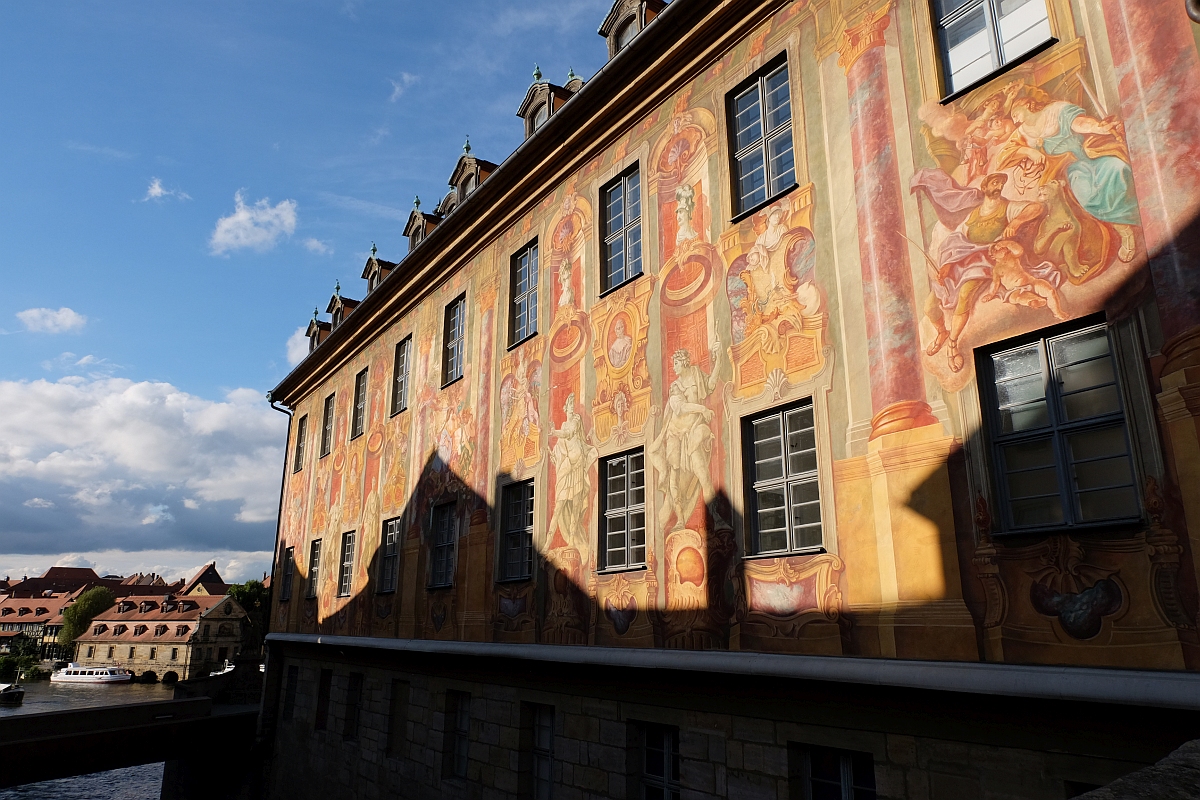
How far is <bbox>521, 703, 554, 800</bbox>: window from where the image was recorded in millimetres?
9336

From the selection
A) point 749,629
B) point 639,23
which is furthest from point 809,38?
point 749,629

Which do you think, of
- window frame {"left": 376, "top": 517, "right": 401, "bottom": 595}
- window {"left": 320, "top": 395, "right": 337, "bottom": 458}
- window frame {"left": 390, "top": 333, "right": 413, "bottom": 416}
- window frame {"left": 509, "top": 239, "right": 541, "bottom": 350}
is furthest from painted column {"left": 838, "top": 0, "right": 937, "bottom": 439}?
window {"left": 320, "top": 395, "right": 337, "bottom": 458}

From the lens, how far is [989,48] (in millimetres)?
6195

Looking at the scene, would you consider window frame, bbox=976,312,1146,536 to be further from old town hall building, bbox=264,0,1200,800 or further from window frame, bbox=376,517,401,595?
window frame, bbox=376,517,401,595

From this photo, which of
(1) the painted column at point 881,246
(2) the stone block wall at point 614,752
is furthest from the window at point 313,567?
(1) the painted column at point 881,246

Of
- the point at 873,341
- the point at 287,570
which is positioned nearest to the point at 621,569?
the point at 873,341

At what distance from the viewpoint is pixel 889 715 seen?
5.73 metres

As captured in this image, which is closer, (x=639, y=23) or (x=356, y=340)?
(x=639, y=23)

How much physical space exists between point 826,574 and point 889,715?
1097mm

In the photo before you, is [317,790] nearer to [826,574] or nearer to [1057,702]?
[826,574]

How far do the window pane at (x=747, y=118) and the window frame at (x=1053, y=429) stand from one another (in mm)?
3659

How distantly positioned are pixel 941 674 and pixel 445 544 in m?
8.56

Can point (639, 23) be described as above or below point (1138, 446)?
above

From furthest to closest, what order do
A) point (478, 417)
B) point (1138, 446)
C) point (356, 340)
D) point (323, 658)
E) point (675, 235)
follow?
point (356, 340)
point (323, 658)
point (478, 417)
point (675, 235)
point (1138, 446)
